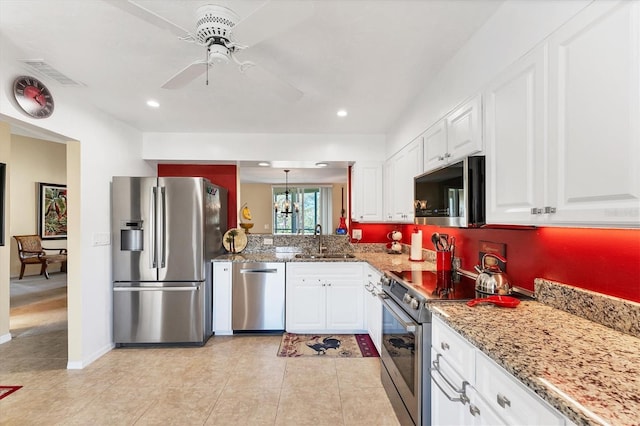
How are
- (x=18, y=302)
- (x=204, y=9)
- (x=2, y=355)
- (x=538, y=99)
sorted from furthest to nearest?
(x=18, y=302), (x=2, y=355), (x=204, y=9), (x=538, y=99)

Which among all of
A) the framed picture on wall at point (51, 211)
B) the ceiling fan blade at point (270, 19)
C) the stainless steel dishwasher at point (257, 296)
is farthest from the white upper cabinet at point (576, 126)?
the framed picture on wall at point (51, 211)

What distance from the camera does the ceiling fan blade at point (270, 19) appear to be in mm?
1238

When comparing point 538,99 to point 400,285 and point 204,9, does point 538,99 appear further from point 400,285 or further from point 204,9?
point 204,9

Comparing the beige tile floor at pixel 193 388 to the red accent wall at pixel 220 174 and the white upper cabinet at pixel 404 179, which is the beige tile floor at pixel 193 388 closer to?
the white upper cabinet at pixel 404 179

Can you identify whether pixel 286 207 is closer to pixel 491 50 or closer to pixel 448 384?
pixel 491 50

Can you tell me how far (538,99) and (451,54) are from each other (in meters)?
0.97

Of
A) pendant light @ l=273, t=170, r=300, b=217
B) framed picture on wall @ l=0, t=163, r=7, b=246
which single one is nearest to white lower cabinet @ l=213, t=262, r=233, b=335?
framed picture on wall @ l=0, t=163, r=7, b=246

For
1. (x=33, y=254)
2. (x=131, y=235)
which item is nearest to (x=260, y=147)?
(x=131, y=235)

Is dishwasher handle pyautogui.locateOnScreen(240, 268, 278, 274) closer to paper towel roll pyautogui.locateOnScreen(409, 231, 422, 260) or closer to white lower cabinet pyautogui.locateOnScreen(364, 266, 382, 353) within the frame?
white lower cabinet pyautogui.locateOnScreen(364, 266, 382, 353)

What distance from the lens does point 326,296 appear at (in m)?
3.56

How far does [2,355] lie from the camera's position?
123 inches

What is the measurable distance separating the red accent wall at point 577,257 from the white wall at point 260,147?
2.11m

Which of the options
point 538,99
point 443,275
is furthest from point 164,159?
point 538,99

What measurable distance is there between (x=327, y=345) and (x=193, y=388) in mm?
1366
